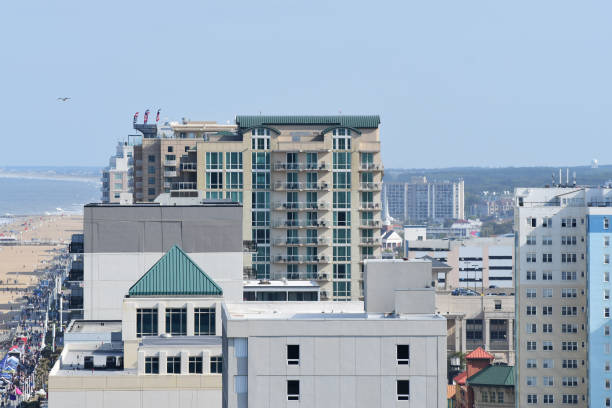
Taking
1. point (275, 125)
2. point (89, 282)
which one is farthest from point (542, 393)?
point (89, 282)

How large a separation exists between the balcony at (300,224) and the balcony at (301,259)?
2.81m

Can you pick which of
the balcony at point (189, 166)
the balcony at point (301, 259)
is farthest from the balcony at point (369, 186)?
the balcony at point (189, 166)

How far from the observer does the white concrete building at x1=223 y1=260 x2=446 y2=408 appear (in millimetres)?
60406

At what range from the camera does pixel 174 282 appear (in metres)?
86.2

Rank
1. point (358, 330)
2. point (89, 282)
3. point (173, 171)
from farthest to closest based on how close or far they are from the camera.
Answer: point (173, 171), point (89, 282), point (358, 330)

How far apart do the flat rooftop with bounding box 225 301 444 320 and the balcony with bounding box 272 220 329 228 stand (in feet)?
254

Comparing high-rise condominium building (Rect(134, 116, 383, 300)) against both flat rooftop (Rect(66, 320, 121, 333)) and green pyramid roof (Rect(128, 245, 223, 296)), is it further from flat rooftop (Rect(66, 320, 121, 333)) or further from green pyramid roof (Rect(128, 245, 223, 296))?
green pyramid roof (Rect(128, 245, 223, 296))

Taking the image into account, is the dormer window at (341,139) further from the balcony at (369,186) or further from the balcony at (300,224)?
the balcony at (300,224)

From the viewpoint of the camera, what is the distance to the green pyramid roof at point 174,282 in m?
86.0

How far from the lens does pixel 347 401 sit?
199 feet

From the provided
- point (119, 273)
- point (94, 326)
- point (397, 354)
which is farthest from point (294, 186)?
point (397, 354)

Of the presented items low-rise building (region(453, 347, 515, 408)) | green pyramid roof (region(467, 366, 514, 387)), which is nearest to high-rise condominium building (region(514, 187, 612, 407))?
low-rise building (region(453, 347, 515, 408))

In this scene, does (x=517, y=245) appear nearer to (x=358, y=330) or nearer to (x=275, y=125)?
(x=275, y=125)

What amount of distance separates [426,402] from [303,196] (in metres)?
91.0
